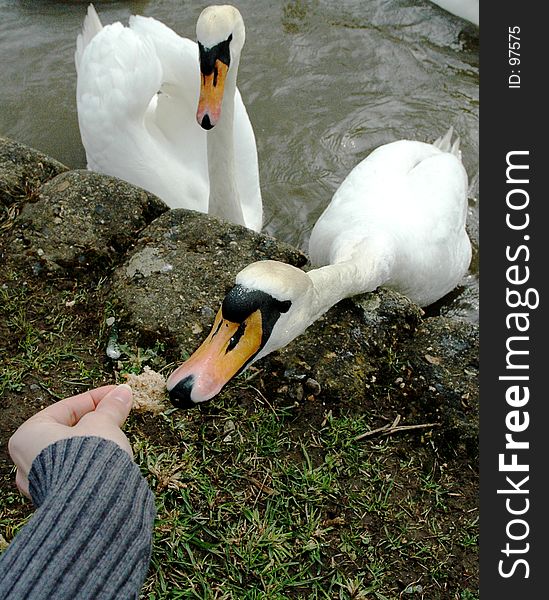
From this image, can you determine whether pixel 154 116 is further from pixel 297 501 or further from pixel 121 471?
pixel 121 471

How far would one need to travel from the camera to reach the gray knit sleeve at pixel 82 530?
4.58 feet

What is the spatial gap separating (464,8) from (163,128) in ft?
10.8

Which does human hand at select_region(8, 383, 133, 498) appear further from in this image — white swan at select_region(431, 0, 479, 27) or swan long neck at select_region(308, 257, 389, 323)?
white swan at select_region(431, 0, 479, 27)

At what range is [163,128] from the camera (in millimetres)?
4523

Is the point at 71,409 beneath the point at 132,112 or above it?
beneath

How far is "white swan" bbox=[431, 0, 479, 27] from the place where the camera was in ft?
20.9

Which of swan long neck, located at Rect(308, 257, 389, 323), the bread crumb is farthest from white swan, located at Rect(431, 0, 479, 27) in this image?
the bread crumb

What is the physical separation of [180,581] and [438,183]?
264cm

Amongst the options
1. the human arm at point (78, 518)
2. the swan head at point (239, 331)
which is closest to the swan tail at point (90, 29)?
the swan head at point (239, 331)

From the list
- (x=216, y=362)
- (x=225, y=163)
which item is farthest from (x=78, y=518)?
(x=225, y=163)

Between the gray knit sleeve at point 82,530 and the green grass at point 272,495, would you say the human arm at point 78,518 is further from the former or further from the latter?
the green grass at point 272,495

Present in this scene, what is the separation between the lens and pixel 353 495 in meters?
2.41

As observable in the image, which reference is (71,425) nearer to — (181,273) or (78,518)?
(78,518)

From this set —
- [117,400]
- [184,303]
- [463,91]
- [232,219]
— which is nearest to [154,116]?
[232,219]
